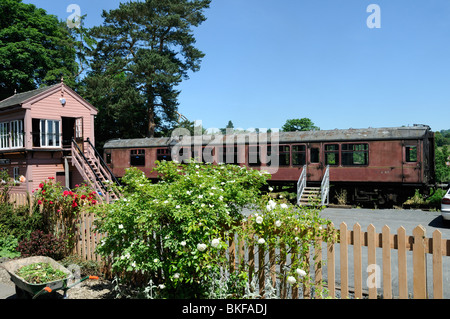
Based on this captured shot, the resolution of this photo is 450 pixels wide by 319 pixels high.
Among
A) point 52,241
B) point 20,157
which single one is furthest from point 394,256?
point 20,157

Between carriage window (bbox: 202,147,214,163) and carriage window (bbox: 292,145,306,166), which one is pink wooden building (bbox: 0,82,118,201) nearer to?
carriage window (bbox: 202,147,214,163)

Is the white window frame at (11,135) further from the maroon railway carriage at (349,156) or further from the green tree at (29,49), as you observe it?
the green tree at (29,49)

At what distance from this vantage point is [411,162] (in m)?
14.7

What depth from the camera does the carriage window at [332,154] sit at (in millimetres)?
16234

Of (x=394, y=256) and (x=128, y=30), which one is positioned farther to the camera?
A: (x=128, y=30)

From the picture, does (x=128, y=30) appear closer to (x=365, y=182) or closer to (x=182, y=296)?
(x=365, y=182)

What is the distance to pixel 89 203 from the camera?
6781mm

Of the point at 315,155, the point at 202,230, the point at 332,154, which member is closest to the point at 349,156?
the point at 332,154

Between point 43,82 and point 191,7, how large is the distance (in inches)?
608

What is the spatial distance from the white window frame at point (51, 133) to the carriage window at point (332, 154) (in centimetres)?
1377

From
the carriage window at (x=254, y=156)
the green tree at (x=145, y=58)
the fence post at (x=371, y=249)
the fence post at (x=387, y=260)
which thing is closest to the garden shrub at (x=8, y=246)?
the fence post at (x=371, y=249)

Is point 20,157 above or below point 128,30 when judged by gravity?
below

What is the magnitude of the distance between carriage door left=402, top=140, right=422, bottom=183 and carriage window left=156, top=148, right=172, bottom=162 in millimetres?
13577

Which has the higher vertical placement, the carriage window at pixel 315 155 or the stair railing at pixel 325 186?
the carriage window at pixel 315 155
